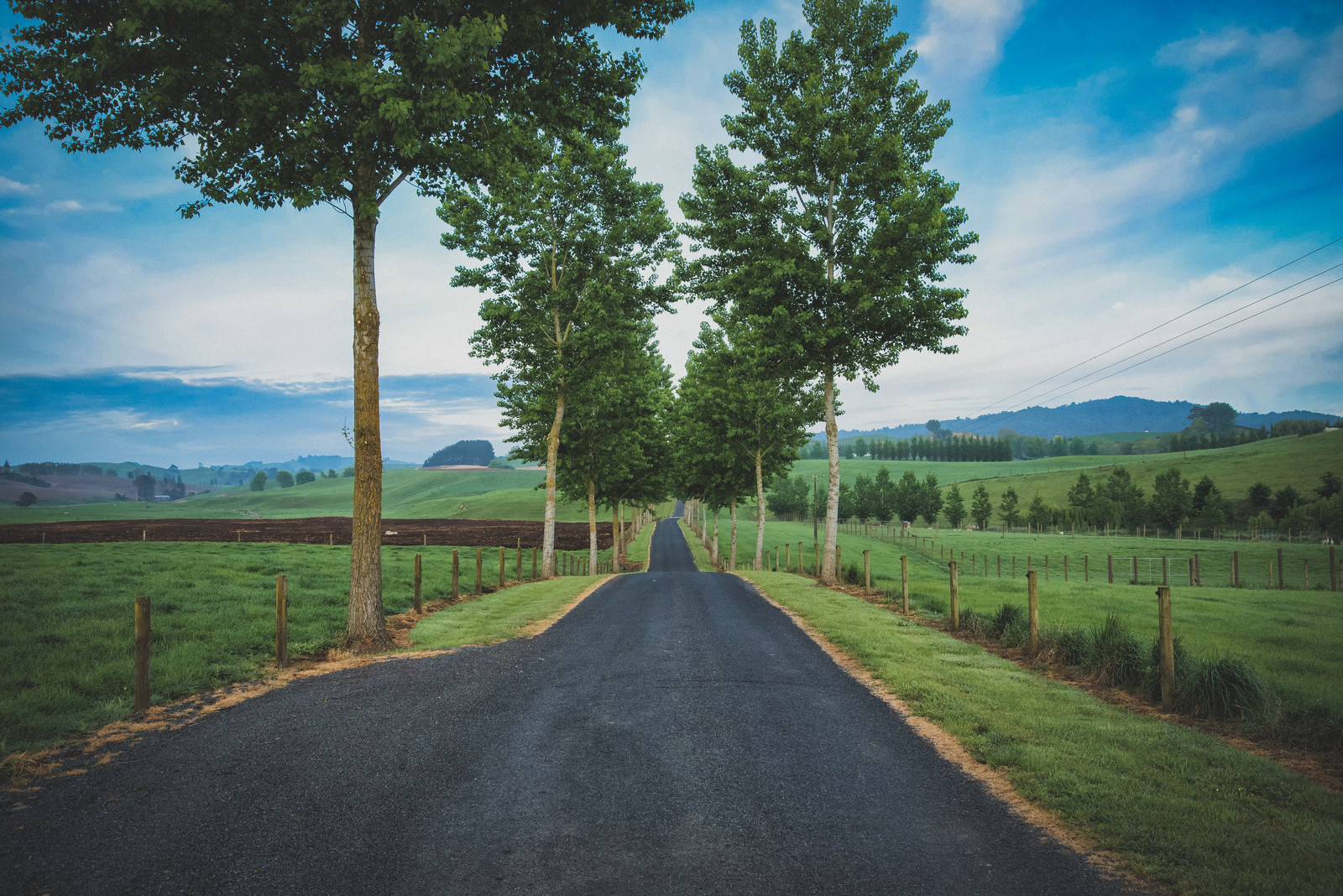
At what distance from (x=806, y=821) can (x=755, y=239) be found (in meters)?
17.4

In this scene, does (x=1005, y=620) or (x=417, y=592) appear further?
(x=417, y=592)

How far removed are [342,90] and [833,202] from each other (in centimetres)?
1458

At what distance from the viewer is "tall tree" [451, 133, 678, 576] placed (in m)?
23.2

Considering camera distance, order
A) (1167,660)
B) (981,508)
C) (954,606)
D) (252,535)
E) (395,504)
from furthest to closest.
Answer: (395,504)
(981,508)
(252,535)
(954,606)
(1167,660)

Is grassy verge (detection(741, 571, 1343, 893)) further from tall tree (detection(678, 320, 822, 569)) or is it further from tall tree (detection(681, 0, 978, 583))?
tall tree (detection(678, 320, 822, 569))

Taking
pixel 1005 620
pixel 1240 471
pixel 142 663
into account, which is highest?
pixel 1240 471

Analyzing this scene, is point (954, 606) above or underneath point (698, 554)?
above

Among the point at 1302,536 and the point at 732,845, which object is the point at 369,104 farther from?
the point at 1302,536

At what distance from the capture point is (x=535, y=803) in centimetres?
463

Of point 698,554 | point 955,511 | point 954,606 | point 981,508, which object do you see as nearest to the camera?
point 954,606

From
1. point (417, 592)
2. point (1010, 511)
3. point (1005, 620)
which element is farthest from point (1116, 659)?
point (1010, 511)

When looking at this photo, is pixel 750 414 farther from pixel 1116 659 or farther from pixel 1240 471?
pixel 1240 471

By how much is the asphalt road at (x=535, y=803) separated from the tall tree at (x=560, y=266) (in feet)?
58.1

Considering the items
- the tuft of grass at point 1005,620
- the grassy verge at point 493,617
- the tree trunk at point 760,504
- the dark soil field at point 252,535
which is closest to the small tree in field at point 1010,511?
the dark soil field at point 252,535
